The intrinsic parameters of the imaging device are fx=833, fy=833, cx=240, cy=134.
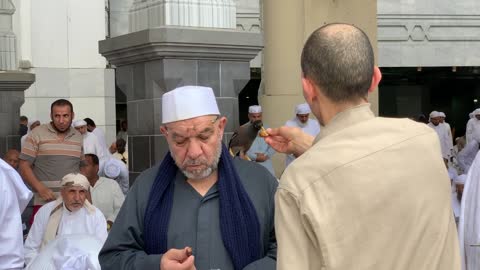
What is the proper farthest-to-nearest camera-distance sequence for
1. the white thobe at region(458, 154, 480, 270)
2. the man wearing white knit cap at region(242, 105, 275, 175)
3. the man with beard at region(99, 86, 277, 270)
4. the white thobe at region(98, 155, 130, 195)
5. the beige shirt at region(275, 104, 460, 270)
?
the man wearing white knit cap at region(242, 105, 275, 175), the white thobe at region(98, 155, 130, 195), the white thobe at region(458, 154, 480, 270), the man with beard at region(99, 86, 277, 270), the beige shirt at region(275, 104, 460, 270)

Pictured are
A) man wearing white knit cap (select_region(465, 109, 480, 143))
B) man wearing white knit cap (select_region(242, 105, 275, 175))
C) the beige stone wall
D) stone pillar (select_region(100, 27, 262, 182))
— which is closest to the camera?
stone pillar (select_region(100, 27, 262, 182))

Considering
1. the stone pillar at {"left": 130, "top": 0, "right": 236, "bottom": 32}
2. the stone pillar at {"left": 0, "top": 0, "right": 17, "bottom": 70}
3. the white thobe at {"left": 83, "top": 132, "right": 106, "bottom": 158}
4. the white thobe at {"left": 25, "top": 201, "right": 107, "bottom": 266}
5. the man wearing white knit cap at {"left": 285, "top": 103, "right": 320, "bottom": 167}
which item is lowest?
the white thobe at {"left": 25, "top": 201, "right": 107, "bottom": 266}

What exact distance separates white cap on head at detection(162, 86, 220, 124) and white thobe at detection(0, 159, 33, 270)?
5.69ft

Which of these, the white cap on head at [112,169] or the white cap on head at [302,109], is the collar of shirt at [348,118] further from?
the white cap on head at [302,109]

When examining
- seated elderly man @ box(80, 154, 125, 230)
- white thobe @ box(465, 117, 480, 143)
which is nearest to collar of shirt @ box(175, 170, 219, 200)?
seated elderly man @ box(80, 154, 125, 230)

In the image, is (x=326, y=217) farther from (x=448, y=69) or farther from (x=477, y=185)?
(x=448, y=69)

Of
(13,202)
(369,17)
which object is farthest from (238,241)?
(369,17)

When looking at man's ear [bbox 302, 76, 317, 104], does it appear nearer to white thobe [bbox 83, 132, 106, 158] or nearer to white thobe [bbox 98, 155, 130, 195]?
white thobe [bbox 98, 155, 130, 195]

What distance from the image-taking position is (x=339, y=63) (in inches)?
86.0

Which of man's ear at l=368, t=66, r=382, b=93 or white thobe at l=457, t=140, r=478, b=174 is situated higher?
man's ear at l=368, t=66, r=382, b=93

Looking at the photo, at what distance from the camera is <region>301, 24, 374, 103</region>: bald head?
2.19m

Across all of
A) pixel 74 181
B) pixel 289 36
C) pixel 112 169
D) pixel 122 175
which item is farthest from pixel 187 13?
pixel 289 36

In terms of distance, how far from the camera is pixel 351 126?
7.25 ft

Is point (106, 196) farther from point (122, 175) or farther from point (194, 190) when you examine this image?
point (194, 190)
